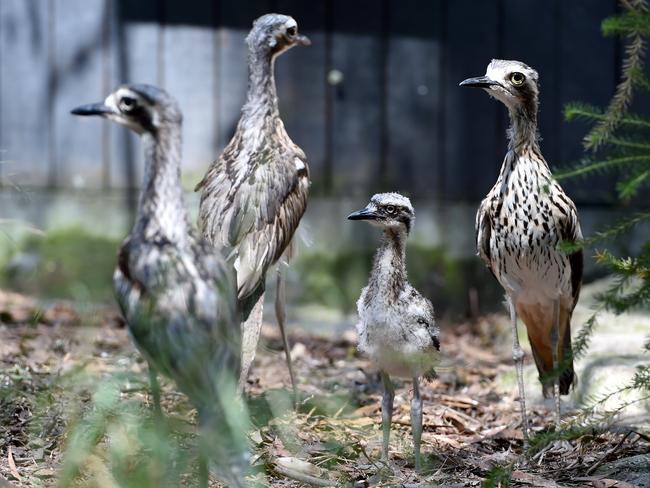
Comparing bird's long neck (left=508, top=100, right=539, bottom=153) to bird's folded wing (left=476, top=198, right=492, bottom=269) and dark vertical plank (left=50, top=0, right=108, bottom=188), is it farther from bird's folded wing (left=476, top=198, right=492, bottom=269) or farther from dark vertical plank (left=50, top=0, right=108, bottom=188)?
dark vertical plank (left=50, top=0, right=108, bottom=188)

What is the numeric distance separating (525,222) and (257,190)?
1.25m

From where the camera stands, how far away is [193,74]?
7199mm

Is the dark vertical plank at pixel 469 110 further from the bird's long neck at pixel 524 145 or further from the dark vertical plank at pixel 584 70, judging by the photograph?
the bird's long neck at pixel 524 145

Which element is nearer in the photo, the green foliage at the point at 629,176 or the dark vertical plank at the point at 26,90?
the green foliage at the point at 629,176

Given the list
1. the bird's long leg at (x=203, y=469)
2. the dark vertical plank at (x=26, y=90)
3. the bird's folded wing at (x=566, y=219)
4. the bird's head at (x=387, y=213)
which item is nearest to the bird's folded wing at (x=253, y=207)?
the bird's head at (x=387, y=213)

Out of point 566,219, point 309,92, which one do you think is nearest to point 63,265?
point 309,92

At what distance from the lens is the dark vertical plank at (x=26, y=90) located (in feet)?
23.2

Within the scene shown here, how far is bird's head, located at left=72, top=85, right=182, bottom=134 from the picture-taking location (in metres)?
3.34

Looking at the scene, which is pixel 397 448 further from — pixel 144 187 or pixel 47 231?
pixel 47 231

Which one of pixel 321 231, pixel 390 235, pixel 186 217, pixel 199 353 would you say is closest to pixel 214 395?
pixel 199 353

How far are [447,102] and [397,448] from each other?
11.0ft

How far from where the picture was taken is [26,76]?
7125mm

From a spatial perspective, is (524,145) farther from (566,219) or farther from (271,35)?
(271,35)

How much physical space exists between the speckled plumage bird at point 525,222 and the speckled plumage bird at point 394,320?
0.55 meters
